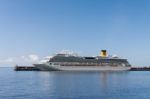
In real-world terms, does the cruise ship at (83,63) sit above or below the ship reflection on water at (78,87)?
above

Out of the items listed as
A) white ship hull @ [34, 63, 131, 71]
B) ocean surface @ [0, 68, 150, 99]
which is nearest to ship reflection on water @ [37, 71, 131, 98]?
ocean surface @ [0, 68, 150, 99]

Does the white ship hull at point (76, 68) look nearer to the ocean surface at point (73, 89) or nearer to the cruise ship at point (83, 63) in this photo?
the cruise ship at point (83, 63)

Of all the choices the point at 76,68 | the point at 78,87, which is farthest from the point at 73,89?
the point at 76,68

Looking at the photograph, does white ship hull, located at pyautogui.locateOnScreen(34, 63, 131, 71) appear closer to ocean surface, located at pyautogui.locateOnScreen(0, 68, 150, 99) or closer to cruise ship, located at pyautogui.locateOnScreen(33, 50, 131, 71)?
cruise ship, located at pyautogui.locateOnScreen(33, 50, 131, 71)

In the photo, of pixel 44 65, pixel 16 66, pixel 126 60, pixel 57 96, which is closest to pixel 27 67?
pixel 16 66

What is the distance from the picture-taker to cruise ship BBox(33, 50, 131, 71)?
A: 139 metres

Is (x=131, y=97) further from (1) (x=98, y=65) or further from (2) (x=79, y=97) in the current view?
(1) (x=98, y=65)

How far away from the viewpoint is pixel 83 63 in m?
147

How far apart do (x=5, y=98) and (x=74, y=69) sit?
330 ft

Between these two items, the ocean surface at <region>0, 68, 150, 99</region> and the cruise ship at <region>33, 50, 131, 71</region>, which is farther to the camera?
the cruise ship at <region>33, 50, 131, 71</region>

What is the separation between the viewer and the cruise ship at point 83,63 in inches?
5483

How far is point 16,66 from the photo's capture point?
164500 mm

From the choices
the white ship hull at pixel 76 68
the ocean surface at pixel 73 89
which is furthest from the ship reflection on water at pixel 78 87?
the white ship hull at pixel 76 68

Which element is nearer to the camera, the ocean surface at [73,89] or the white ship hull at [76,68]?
the ocean surface at [73,89]
